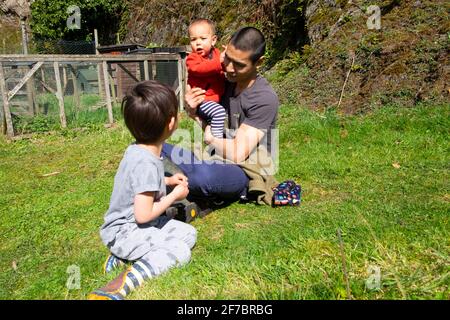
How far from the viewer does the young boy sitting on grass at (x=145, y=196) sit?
2.45 meters

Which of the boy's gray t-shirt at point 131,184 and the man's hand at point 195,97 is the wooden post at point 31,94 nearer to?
the man's hand at point 195,97

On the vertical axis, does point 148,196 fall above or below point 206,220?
above

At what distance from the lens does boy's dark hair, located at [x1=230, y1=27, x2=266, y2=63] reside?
10.4 feet

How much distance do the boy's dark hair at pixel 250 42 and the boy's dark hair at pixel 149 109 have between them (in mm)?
898

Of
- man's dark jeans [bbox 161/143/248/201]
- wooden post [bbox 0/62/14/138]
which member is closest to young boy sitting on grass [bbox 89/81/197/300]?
man's dark jeans [bbox 161/143/248/201]

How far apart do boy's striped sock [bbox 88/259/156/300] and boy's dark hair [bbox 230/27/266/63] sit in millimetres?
1801

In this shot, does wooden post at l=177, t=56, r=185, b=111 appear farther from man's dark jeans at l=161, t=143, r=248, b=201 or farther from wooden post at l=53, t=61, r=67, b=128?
man's dark jeans at l=161, t=143, r=248, b=201

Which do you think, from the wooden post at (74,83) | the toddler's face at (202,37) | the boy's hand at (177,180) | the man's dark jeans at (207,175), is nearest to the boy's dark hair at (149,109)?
the boy's hand at (177,180)

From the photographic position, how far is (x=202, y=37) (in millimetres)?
3627

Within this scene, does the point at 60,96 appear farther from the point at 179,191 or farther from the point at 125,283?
the point at 125,283

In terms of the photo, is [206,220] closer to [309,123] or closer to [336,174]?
[336,174]

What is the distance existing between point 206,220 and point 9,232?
5.79ft

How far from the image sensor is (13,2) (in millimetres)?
24562
